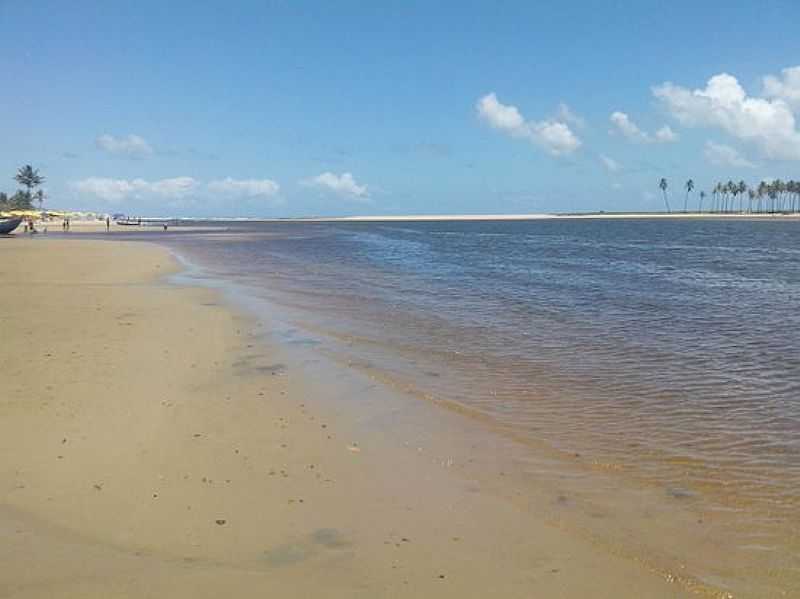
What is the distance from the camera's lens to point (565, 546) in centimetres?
478

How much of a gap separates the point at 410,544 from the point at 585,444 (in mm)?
3247

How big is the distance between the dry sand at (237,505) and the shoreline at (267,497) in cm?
2

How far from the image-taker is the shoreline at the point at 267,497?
4262mm

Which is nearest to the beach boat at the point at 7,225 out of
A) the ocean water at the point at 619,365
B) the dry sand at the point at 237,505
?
the ocean water at the point at 619,365

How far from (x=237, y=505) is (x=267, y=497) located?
289 millimetres

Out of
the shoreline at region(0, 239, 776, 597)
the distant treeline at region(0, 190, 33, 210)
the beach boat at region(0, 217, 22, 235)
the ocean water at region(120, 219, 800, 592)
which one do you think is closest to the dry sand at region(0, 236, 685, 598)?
the shoreline at region(0, 239, 776, 597)

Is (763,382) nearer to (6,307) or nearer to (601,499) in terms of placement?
(601,499)

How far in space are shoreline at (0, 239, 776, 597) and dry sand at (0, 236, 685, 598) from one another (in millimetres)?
17

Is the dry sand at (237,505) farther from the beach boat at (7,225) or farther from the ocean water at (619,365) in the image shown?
the beach boat at (7,225)

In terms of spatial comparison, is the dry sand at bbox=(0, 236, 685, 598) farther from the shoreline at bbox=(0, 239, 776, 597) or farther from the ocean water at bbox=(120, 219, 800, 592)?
the ocean water at bbox=(120, 219, 800, 592)

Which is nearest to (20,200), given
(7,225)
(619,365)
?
(7,225)

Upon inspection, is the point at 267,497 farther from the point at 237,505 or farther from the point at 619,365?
the point at 619,365

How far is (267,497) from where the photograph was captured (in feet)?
18.0

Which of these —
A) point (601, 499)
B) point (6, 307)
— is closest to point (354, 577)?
point (601, 499)
